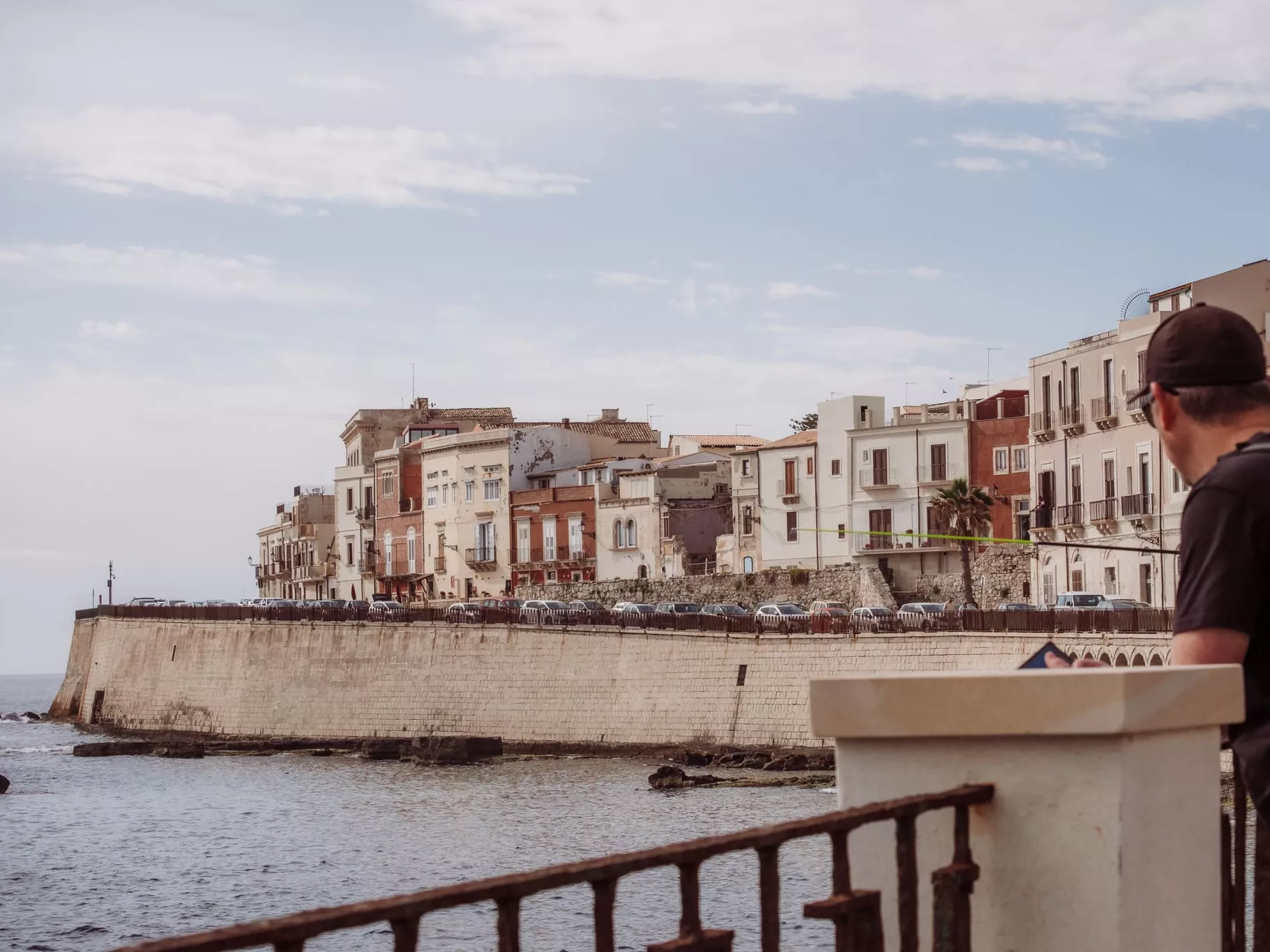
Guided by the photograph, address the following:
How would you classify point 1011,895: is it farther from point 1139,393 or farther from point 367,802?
point 367,802

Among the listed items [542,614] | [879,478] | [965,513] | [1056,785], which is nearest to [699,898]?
[1056,785]

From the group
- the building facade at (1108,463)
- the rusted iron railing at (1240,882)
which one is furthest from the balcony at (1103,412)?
the rusted iron railing at (1240,882)

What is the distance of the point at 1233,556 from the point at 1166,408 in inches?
20.8

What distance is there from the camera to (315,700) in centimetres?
5947

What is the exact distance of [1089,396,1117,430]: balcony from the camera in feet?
147

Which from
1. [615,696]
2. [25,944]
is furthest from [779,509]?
[25,944]

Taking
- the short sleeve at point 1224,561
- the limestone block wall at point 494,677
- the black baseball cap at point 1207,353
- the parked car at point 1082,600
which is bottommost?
the limestone block wall at point 494,677

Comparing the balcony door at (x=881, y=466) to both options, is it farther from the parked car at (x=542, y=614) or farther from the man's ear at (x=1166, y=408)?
the man's ear at (x=1166, y=408)

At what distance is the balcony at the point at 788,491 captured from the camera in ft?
205

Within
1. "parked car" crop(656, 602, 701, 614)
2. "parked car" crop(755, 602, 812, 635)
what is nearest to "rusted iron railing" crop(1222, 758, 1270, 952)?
"parked car" crop(755, 602, 812, 635)

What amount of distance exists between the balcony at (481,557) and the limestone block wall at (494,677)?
1418cm

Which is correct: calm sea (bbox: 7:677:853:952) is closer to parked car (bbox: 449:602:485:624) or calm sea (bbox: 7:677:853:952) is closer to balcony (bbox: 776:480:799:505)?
parked car (bbox: 449:602:485:624)

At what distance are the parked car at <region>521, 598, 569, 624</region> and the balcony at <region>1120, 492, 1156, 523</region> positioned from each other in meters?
17.7

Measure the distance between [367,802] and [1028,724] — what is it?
40.9 meters
